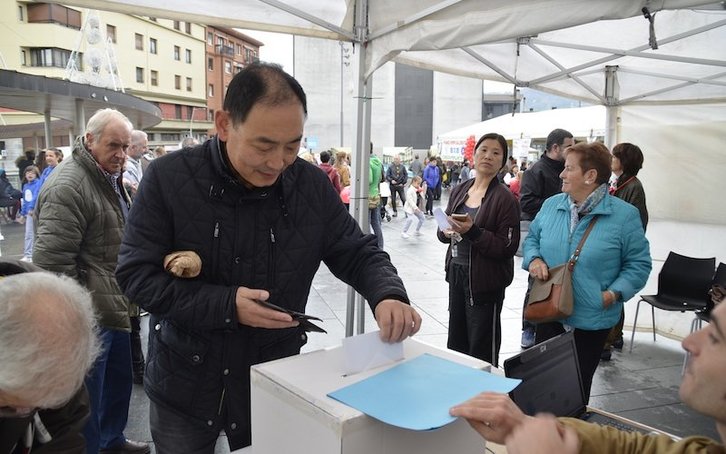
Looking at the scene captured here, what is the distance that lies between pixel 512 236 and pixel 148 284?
282 centimetres

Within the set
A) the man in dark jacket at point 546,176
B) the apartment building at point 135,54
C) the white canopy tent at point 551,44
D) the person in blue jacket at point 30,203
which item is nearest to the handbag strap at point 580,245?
the white canopy tent at point 551,44

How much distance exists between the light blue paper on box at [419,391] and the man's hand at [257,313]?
12.0 inches

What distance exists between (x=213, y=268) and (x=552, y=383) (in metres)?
1.32

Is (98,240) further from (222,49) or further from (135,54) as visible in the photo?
(222,49)

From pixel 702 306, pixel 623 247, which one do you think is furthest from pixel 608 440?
pixel 702 306

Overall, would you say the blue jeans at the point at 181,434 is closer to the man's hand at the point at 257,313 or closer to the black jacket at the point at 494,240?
the man's hand at the point at 257,313

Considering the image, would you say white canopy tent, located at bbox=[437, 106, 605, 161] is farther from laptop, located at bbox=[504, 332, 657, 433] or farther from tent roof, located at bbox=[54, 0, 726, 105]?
laptop, located at bbox=[504, 332, 657, 433]

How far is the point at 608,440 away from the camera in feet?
4.33

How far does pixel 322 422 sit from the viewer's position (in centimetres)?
104

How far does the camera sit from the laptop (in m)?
1.80

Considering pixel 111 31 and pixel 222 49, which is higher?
pixel 222 49

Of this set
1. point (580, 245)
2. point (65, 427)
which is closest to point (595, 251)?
point (580, 245)

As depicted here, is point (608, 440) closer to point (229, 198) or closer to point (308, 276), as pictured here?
point (308, 276)

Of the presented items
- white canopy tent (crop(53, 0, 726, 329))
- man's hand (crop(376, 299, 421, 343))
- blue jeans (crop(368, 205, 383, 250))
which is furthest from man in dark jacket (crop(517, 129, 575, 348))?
blue jeans (crop(368, 205, 383, 250))
